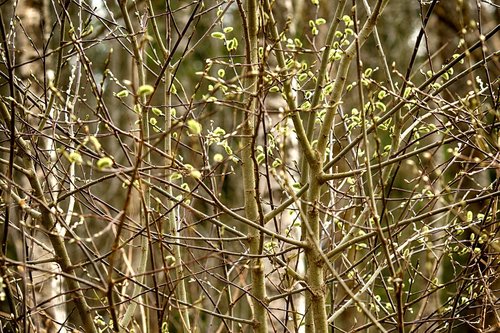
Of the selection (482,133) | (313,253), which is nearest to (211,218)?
(313,253)

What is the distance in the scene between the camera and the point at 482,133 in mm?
2348

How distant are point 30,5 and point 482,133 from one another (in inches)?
138

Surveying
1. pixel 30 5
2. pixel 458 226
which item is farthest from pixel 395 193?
pixel 458 226

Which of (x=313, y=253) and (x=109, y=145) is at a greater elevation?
(x=109, y=145)

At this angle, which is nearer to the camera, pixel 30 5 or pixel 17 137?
pixel 17 137

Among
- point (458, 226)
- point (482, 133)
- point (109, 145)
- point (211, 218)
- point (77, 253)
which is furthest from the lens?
point (109, 145)

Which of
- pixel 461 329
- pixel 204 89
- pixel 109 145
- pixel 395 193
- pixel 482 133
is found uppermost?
pixel 204 89

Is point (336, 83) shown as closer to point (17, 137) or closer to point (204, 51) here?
point (17, 137)

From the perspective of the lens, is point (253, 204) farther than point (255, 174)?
Yes

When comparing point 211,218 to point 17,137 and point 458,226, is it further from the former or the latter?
point 458,226

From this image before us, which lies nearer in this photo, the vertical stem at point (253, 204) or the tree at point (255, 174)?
the tree at point (255, 174)

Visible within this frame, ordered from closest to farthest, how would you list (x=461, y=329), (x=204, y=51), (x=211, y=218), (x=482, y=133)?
(x=482, y=133) < (x=211, y=218) < (x=461, y=329) < (x=204, y=51)

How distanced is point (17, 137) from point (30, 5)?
98.6 inches

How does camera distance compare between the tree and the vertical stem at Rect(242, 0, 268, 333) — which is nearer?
the tree
